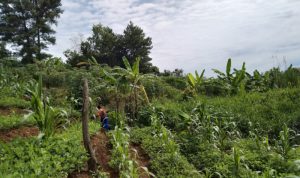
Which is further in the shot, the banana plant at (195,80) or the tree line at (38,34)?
the tree line at (38,34)

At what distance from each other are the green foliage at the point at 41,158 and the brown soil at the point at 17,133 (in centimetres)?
131

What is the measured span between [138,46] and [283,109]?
72.0 ft

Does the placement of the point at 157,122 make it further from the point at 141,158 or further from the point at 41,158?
the point at 41,158

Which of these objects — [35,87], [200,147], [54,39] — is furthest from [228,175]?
[54,39]

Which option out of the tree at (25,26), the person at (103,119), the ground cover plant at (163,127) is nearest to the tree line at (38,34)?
the tree at (25,26)

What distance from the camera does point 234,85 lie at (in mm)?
13844

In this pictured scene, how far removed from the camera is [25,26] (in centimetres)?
2566

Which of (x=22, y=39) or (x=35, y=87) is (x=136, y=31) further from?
(x=35, y=87)

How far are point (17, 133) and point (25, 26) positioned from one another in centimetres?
2127

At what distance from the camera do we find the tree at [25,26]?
24812mm

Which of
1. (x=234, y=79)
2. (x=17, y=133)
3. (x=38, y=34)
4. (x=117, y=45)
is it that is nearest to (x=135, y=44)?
(x=117, y=45)

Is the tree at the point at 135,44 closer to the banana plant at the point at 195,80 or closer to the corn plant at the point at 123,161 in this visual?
the banana plant at the point at 195,80

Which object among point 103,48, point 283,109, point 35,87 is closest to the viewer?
point 35,87

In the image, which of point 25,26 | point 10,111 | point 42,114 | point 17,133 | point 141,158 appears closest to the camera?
point 42,114
